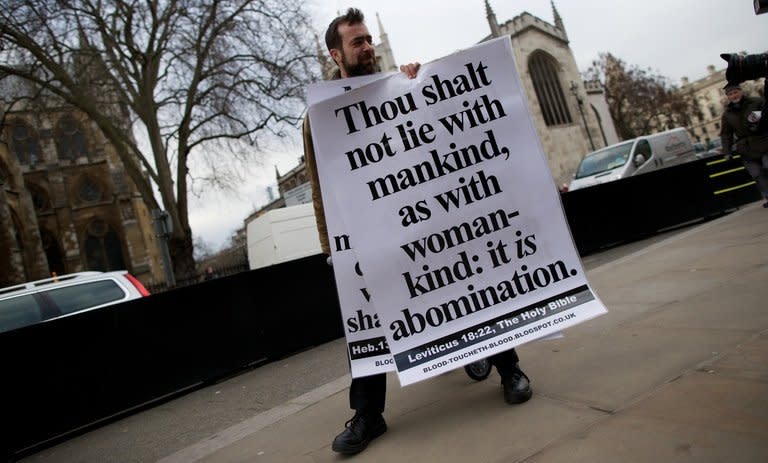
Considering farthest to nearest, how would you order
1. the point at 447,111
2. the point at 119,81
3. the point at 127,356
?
the point at 119,81
the point at 127,356
the point at 447,111

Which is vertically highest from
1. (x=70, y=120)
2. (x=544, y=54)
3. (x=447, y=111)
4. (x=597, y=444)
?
(x=544, y=54)

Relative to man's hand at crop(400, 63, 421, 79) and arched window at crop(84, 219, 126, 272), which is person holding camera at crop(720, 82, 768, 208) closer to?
man's hand at crop(400, 63, 421, 79)

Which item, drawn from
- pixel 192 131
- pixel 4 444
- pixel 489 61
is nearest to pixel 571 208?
pixel 489 61

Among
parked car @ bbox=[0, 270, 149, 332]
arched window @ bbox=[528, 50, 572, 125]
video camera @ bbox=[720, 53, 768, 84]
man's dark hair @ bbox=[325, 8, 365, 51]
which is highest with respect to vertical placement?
arched window @ bbox=[528, 50, 572, 125]

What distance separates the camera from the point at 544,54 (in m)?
45.2

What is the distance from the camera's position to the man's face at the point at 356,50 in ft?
9.16

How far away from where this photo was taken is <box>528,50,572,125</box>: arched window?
147ft

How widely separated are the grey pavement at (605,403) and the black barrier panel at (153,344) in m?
0.82

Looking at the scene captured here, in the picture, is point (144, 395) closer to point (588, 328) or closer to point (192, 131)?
point (588, 328)

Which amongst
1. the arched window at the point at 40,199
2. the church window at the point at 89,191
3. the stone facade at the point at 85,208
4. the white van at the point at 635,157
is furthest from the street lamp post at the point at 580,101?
the arched window at the point at 40,199

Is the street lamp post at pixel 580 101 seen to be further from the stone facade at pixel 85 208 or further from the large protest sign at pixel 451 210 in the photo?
the large protest sign at pixel 451 210

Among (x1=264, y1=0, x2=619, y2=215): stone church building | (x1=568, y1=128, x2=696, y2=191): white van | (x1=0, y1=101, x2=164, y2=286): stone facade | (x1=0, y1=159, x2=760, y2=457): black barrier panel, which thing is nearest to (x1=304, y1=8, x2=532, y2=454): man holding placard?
(x1=0, y1=159, x2=760, y2=457): black barrier panel

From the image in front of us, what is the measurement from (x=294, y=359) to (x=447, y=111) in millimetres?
4768

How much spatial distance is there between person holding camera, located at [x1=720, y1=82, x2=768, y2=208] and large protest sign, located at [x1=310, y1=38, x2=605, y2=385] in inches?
226
